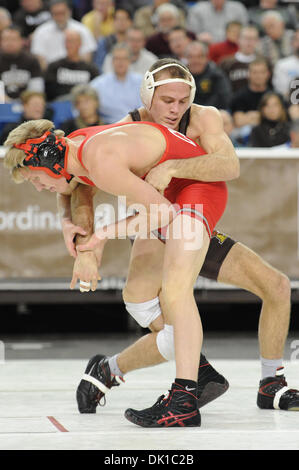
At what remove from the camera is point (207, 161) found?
3.84 m

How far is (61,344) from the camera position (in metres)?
7.04

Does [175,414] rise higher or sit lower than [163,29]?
A: lower

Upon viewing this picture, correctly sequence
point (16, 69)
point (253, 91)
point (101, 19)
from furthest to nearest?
point (101, 19), point (16, 69), point (253, 91)

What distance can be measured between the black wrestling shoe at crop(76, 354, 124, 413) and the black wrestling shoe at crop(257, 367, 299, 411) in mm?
740

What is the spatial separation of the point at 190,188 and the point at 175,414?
3.49 feet

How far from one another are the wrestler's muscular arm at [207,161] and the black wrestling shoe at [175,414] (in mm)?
933

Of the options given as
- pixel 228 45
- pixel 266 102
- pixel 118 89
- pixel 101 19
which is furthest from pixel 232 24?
pixel 266 102

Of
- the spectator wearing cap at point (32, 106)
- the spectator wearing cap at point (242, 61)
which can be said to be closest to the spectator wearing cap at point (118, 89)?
the spectator wearing cap at point (32, 106)

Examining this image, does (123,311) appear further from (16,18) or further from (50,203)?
(16,18)

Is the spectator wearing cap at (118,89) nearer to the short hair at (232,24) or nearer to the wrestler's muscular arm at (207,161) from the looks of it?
the short hair at (232,24)

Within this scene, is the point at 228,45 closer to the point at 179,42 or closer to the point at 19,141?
the point at 179,42
